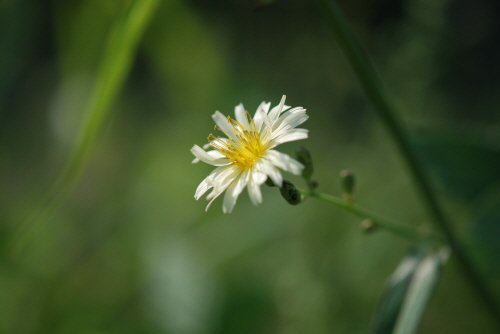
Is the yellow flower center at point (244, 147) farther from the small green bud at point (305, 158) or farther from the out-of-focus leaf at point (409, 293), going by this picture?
the out-of-focus leaf at point (409, 293)

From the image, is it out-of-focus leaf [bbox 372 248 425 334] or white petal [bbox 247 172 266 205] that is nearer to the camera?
white petal [bbox 247 172 266 205]

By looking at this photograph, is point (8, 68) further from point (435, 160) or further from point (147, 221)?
point (435, 160)

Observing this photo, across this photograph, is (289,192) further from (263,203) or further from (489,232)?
(263,203)

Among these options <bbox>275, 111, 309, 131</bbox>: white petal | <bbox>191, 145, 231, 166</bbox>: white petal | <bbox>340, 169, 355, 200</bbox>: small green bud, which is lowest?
<bbox>191, 145, 231, 166</bbox>: white petal

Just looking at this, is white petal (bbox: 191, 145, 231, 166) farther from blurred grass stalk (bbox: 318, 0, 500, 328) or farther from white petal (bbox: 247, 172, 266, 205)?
blurred grass stalk (bbox: 318, 0, 500, 328)

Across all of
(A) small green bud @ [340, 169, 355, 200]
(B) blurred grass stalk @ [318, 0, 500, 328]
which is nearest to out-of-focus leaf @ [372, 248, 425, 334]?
(B) blurred grass stalk @ [318, 0, 500, 328]

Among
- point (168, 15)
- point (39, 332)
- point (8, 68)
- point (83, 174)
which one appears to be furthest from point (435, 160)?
point (83, 174)
